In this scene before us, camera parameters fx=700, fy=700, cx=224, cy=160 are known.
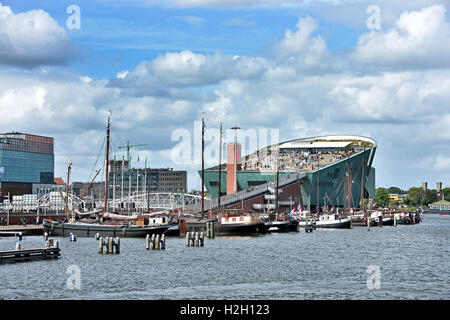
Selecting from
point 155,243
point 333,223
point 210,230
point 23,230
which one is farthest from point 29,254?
point 333,223

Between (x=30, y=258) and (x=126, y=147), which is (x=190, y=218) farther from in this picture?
(x=126, y=147)

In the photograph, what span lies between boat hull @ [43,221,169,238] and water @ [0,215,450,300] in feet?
38.3

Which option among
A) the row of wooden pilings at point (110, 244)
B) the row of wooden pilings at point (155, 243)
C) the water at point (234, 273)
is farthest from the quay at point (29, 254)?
the row of wooden pilings at point (155, 243)

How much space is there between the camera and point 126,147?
19612cm

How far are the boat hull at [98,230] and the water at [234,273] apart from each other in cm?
1167

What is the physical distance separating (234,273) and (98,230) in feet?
142

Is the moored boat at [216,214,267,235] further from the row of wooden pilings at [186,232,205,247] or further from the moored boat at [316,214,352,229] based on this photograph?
the moored boat at [316,214,352,229]

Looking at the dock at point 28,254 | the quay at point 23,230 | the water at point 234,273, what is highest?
the quay at point 23,230

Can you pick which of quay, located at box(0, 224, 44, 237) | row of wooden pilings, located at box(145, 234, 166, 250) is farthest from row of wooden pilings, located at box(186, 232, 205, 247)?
quay, located at box(0, 224, 44, 237)

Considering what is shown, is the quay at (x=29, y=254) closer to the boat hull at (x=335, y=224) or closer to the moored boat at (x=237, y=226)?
the moored boat at (x=237, y=226)

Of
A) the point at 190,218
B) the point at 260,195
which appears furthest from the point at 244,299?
the point at 260,195

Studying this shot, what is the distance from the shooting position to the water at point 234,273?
4434 cm

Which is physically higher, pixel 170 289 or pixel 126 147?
pixel 126 147

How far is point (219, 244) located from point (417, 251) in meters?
22.6
